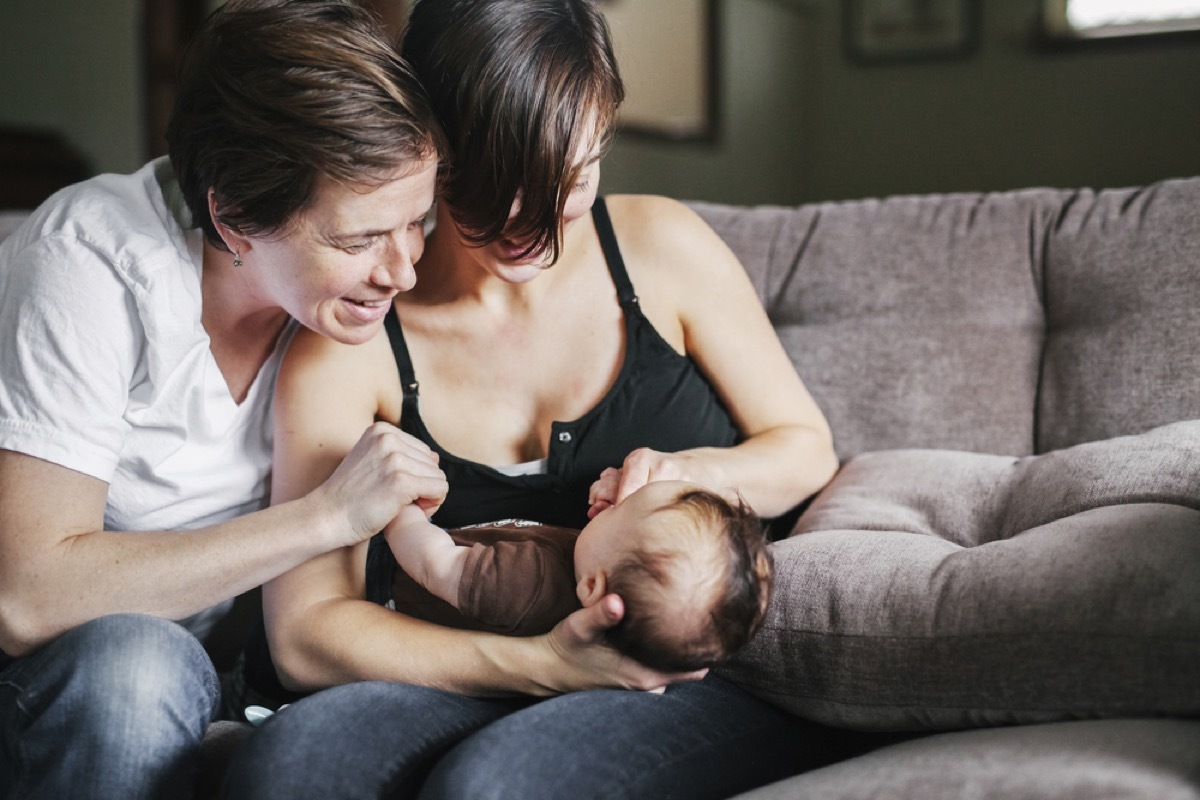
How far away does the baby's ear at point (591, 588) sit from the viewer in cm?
117

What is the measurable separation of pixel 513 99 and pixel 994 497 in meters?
0.77

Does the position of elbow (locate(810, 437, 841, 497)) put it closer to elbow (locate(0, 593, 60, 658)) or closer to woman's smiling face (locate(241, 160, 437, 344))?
woman's smiling face (locate(241, 160, 437, 344))

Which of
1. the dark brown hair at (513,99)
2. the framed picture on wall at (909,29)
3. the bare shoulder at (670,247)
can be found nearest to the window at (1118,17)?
the framed picture on wall at (909,29)

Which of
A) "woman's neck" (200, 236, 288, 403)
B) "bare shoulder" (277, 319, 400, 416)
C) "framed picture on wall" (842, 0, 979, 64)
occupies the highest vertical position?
"framed picture on wall" (842, 0, 979, 64)

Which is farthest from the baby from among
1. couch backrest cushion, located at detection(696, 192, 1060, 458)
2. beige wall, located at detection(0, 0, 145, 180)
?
beige wall, located at detection(0, 0, 145, 180)

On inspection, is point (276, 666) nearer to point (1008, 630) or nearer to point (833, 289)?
point (1008, 630)

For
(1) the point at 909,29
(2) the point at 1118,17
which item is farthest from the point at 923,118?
(2) the point at 1118,17

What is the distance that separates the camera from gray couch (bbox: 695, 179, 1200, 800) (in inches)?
40.0

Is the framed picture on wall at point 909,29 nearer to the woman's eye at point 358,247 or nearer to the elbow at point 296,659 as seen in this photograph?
the woman's eye at point 358,247

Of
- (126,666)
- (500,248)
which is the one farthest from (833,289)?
(126,666)

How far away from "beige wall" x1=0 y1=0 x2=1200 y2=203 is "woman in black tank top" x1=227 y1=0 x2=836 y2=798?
2650 mm

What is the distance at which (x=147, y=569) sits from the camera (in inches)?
48.3

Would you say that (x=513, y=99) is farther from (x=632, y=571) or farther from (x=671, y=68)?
(x=671, y=68)

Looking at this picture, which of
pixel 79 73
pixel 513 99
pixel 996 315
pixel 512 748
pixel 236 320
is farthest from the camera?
pixel 79 73
